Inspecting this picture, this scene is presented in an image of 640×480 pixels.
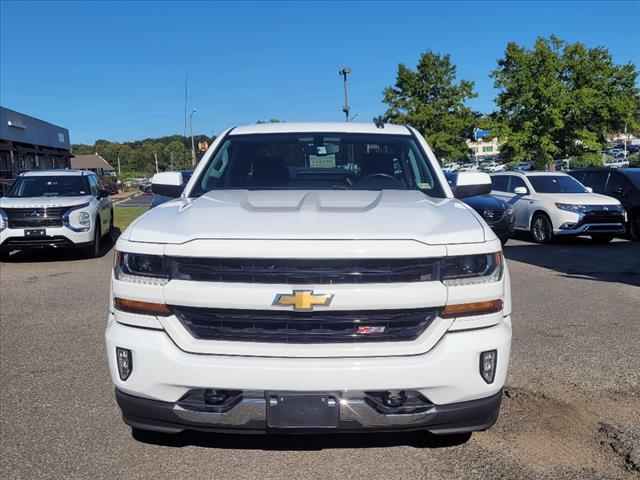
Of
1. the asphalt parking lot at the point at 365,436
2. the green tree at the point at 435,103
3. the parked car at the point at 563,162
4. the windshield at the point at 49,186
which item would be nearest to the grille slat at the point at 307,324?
the asphalt parking lot at the point at 365,436

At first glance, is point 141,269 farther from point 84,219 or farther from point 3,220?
point 3,220

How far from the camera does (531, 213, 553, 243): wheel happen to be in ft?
44.1

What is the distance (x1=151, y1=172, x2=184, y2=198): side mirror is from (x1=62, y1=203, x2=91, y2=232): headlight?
298 inches

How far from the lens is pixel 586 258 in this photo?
1121cm

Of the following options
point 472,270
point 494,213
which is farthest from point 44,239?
point 472,270

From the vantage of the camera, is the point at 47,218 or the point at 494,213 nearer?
the point at 47,218

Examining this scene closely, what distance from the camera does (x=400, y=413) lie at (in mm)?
2740

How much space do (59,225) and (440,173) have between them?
8954 millimetres

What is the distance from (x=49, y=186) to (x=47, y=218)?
1.67 m

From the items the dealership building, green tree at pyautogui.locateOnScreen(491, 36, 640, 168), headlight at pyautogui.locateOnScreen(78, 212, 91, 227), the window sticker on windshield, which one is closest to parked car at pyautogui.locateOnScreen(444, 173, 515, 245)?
headlight at pyautogui.locateOnScreen(78, 212, 91, 227)

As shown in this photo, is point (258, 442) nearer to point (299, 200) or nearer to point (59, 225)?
point (299, 200)

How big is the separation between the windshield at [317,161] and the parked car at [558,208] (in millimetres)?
9611

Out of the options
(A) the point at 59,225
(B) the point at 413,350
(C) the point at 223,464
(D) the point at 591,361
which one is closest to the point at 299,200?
(B) the point at 413,350

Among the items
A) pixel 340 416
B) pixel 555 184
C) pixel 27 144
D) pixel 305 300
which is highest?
pixel 27 144
